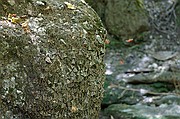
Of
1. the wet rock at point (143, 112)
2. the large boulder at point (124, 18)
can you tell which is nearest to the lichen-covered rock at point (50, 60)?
the wet rock at point (143, 112)

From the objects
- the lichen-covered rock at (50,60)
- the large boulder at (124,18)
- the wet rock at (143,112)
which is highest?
the lichen-covered rock at (50,60)

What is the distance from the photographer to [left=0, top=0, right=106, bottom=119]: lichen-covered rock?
4.71ft

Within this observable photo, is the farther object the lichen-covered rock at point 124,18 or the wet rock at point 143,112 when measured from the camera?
the lichen-covered rock at point 124,18

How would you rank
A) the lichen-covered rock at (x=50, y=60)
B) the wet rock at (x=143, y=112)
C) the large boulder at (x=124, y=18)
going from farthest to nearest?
1. the large boulder at (x=124, y=18)
2. the wet rock at (x=143, y=112)
3. the lichen-covered rock at (x=50, y=60)

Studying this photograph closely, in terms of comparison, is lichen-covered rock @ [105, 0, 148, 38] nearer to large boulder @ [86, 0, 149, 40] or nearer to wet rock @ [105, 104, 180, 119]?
large boulder @ [86, 0, 149, 40]

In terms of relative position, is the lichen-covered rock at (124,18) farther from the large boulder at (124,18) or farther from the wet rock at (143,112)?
the wet rock at (143,112)

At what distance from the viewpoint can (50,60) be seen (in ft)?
4.89

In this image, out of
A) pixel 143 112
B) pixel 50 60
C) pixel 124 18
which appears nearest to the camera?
pixel 50 60

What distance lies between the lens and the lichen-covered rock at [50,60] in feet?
4.71

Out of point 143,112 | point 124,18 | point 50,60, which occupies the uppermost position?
point 50,60

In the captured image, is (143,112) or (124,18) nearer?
(143,112)

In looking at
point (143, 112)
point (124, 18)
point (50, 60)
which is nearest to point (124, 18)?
point (124, 18)

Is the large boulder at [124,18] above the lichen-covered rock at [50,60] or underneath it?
underneath

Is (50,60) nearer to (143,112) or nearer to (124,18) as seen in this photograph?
(143,112)
